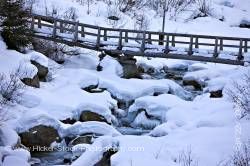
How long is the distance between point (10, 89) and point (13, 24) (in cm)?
446

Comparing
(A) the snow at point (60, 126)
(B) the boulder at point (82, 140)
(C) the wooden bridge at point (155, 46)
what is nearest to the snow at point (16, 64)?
(A) the snow at point (60, 126)

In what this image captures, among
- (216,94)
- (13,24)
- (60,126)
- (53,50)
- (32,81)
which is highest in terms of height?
(13,24)

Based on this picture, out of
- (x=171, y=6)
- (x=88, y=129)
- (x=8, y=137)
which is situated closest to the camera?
(x=8, y=137)

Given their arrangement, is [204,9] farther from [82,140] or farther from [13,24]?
[82,140]

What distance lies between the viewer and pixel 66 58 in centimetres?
2081

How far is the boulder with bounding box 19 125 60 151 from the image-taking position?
1177 centimetres

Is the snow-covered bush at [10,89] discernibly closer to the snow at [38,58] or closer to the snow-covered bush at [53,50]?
the snow at [38,58]

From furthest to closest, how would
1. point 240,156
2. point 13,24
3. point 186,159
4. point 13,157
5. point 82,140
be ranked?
point 13,24 → point 82,140 → point 13,157 → point 186,159 → point 240,156

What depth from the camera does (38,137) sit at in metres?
11.9

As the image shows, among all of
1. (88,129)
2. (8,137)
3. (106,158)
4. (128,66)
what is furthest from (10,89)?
(128,66)

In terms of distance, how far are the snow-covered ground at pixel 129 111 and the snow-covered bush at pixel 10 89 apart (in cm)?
21

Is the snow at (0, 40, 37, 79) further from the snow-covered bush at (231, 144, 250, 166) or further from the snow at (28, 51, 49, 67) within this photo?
the snow-covered bush at (231, 144, 250, 166)

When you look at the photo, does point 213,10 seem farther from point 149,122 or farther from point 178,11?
point 149,122

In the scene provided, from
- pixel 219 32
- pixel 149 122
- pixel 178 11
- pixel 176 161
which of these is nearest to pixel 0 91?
pixel 149 122
